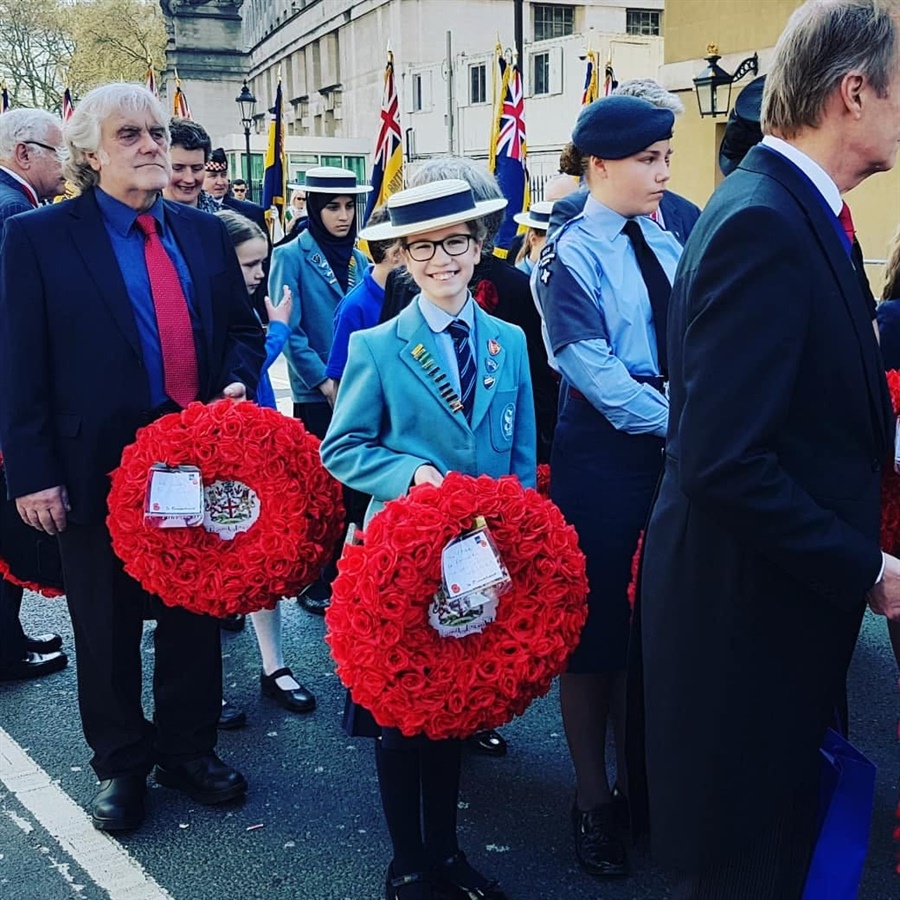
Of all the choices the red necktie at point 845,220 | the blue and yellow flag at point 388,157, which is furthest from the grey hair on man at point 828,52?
the blue and yellow flag at point 388,157

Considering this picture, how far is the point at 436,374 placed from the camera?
3.00 meters

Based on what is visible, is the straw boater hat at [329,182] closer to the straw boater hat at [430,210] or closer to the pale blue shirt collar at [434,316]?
the straw boater hat at [430,210]

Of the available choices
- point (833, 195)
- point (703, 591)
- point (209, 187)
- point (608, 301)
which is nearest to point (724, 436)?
point (703, 591)

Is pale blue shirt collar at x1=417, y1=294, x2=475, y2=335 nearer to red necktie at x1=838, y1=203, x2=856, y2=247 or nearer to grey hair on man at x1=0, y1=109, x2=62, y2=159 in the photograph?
red necktie at x1=838, y1=203, x2=856, y2=247

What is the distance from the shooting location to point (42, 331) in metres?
3.44

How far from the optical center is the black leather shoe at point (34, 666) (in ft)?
15.7

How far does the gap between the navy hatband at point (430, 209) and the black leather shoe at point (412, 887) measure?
5.95 ft

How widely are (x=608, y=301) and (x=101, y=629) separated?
2007 millimetres

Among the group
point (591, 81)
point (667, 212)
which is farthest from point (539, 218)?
point (591, 81)

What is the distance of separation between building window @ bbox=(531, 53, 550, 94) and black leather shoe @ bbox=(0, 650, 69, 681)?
3523 centimetres

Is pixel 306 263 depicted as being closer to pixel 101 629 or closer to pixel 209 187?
pixel 101 629

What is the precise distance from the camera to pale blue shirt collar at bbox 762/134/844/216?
79.0 inches

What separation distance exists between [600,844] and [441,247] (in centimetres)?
185

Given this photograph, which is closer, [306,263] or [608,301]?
[608,301]
